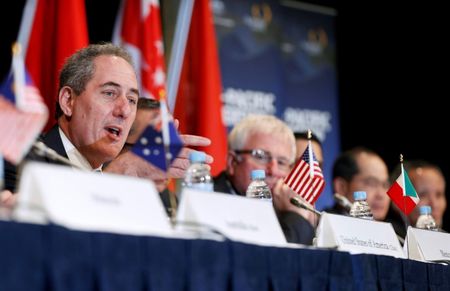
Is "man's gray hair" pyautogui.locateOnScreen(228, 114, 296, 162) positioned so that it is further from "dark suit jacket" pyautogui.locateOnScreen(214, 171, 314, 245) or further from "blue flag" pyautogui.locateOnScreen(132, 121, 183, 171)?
"blue flag" pyautogui.locateOnScreen(132, 121, 183, 171)

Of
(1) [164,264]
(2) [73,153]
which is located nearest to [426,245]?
(1) [164,264]

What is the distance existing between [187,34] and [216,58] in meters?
0.24

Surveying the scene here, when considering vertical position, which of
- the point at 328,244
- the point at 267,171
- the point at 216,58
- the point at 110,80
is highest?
the point at 216,58

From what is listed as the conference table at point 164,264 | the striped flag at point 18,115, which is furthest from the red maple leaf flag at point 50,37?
the striped flag at point 18,115

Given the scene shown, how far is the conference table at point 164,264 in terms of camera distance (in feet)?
4.52

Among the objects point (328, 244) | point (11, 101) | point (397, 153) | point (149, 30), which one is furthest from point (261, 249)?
point (397, 153)

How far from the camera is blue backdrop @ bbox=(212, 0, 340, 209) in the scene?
5.71 meters

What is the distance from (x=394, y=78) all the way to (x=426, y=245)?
13.6ft

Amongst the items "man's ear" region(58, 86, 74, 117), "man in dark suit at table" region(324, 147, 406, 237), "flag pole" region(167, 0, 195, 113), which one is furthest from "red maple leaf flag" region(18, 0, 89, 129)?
"man in dark suit at table" region(324, 147, 406, 237)

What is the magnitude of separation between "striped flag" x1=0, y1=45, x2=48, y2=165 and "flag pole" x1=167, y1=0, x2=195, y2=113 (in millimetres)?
3429

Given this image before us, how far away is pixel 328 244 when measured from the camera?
2119 millimetres

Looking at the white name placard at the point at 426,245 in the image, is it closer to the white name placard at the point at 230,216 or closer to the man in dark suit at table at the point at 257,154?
the white name placard at the point at 230,216

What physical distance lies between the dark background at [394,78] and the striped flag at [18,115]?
16.3 feet

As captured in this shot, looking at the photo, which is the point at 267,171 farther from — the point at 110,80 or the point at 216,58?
the point at 216,58
